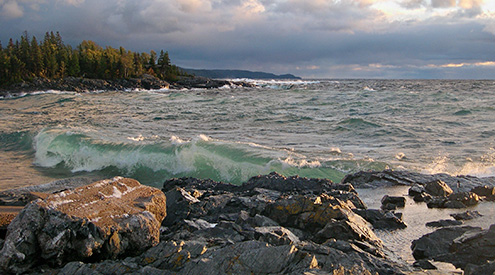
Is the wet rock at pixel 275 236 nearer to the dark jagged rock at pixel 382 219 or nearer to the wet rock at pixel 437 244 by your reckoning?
the wet rock at pixel 437 244

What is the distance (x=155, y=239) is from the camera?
468cm

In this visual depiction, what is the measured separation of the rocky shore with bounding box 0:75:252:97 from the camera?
249 ft

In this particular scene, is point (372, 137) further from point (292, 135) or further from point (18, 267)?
point (18, 267)

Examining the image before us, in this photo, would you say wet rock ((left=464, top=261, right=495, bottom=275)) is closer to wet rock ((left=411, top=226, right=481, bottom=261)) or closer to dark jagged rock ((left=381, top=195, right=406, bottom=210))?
wet rock ((left=411, top=226, right=481, bottom=261))

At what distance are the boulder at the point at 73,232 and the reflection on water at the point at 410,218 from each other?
12.1 feet

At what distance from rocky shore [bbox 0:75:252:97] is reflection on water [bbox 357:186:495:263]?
74775mm

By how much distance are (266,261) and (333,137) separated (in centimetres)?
1680

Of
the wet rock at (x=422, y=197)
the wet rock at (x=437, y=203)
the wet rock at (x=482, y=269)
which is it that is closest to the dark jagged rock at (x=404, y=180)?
the wet rock at (x=422, y=197)

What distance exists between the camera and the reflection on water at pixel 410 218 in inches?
224

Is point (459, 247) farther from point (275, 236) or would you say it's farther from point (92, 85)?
point (92, 85)

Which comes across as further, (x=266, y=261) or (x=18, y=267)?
(x=18, y=267)

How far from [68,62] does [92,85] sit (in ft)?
61.8

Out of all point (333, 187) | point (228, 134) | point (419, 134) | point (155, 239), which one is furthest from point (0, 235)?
point (419, 134)

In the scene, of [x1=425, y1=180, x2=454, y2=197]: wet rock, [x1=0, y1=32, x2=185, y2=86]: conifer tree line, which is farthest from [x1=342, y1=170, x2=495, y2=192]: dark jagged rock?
[x1=0, y1=32, x2=185, y2=86]: conifer tree line
